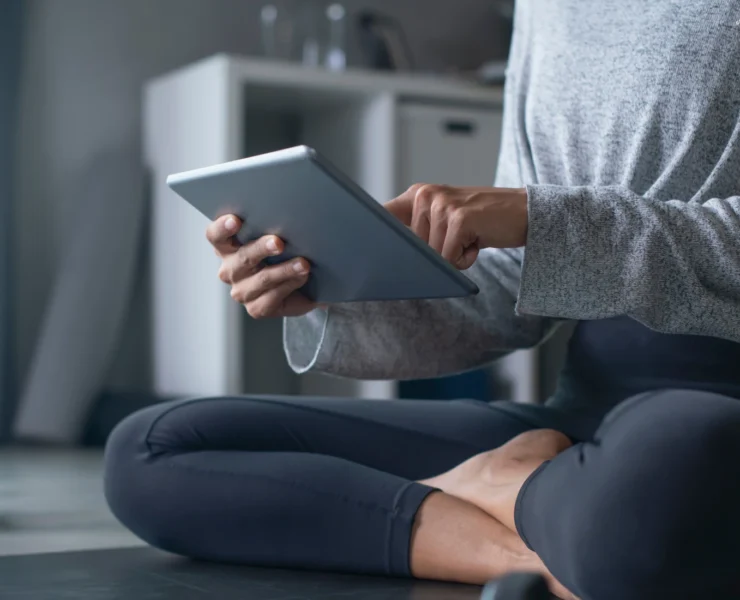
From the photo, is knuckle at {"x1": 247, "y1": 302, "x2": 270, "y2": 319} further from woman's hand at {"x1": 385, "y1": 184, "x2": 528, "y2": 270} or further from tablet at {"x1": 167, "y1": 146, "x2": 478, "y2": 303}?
woman's hand at {"x1": 385, "y1": 184, "x2": 528, "y2": 270}

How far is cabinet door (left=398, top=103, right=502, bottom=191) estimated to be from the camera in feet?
9.78

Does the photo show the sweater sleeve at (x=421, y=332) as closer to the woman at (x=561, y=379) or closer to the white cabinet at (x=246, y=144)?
the woman at (x=561, y=379)

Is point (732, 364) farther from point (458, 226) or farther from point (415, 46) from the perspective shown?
point (415, 46)

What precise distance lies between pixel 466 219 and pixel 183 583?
1.61ft

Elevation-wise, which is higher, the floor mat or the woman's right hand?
the woman's right hand

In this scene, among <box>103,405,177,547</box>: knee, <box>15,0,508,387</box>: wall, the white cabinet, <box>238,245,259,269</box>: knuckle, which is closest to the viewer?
<box>238,245,259,269</box>: knuckle

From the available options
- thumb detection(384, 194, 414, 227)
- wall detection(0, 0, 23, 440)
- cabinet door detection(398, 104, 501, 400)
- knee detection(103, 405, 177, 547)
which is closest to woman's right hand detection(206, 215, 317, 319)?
thumb detection(384, 194, 414, 227)

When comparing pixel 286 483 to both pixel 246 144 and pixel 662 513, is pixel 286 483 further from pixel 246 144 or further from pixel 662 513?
pixel 246 144

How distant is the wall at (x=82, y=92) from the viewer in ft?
9.96

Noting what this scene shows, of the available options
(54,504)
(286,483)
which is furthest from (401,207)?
(54,504)

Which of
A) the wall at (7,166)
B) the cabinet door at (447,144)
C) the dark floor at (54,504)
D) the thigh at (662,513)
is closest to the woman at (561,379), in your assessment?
the thigh at (662,513)

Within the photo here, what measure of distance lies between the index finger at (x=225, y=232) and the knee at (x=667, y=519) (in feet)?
1.39

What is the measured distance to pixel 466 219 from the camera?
99cm

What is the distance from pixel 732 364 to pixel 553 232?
0.29 meters
